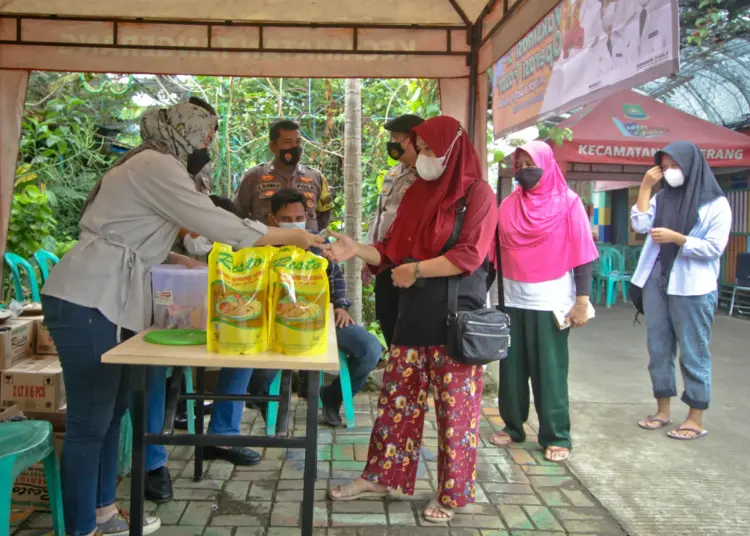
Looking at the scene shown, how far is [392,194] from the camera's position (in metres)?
4.01

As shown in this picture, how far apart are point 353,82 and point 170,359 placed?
3.39 metres

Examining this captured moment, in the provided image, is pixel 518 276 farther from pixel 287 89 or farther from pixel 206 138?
pixel 287 89

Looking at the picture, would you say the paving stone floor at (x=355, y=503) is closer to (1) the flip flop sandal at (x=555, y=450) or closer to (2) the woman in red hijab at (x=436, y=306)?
(1) the flip flop sandal at (x=555, y=450)

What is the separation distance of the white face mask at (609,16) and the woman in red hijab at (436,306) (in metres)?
0.70

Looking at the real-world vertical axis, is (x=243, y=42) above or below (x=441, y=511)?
above

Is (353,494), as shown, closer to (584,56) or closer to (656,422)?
(584,56)

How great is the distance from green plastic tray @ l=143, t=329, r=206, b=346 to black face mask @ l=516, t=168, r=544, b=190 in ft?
6.64

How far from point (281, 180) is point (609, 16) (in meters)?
2.48

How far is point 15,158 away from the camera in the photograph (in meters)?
3.92

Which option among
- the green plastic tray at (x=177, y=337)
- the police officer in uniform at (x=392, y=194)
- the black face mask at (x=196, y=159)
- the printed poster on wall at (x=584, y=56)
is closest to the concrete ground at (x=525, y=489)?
the police officer in uniform at (x=392, y=194)

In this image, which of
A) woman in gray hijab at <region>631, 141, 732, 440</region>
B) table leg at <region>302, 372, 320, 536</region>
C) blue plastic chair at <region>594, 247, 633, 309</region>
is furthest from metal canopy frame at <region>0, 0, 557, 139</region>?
blue plastic chair at <region>594, 247, 633, 309</region>

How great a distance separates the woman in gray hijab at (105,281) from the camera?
2217mm

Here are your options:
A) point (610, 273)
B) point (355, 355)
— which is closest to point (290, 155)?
point (355, 355)

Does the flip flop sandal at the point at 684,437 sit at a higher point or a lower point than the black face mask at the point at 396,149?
lower
